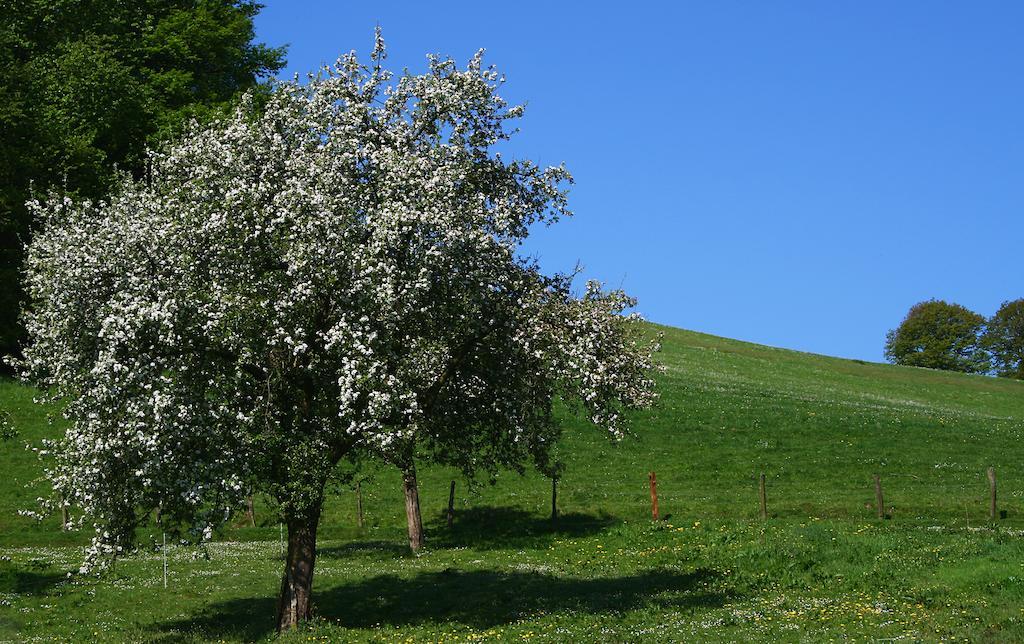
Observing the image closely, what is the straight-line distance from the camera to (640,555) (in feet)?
128

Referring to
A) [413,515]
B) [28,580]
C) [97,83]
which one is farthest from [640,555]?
[97,83]

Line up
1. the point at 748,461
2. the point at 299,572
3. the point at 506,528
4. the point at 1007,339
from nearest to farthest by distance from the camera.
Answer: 1. the point at 299,572
2. the point at 506,528
3. the point at 748,461
4. the point at 1007,339

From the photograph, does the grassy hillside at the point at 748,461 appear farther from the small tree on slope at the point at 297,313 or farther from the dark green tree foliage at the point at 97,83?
the dark green tree foliage at the point at 97,83

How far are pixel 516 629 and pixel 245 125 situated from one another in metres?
15.3

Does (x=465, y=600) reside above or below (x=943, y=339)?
below

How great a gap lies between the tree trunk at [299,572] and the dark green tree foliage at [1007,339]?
150 meters

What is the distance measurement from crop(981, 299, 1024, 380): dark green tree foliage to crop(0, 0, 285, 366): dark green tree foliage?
396 ft

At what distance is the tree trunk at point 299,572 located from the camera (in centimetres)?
2831

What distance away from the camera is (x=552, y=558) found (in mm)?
40125

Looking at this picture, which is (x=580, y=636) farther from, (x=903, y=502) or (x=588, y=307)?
(x=903, y=502)

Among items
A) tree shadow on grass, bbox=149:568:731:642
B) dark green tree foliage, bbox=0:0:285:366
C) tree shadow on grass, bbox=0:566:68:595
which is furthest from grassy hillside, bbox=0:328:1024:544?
dark green tree foliage, bbox=0:0:285:366

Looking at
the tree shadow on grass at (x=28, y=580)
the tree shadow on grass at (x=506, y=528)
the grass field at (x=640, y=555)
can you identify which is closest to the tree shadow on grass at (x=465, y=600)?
the grass field at (x=640, y=555)

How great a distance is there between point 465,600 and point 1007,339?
487ft

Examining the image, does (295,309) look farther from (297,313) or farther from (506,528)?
(506,528)
